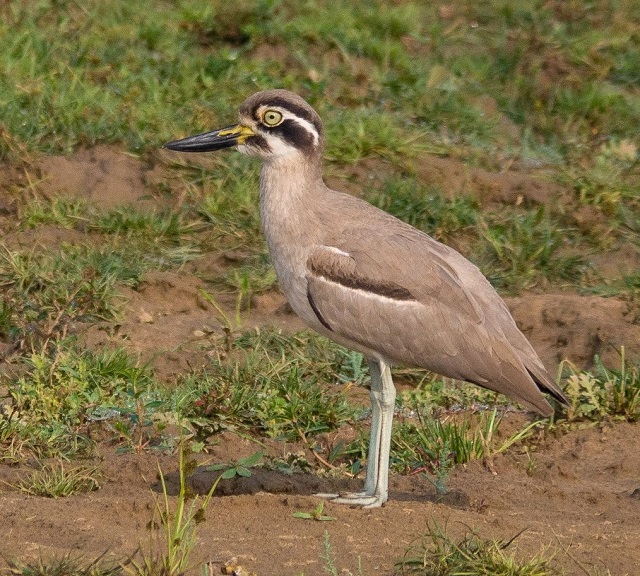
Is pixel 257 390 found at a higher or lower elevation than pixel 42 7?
lower

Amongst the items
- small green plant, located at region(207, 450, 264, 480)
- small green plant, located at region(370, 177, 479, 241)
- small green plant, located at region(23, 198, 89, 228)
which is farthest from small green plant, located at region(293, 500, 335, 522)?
small green plant, located at region(23, 198, 89, 228)

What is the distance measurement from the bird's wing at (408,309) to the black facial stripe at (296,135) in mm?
530

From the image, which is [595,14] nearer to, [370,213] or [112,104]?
[112,104]

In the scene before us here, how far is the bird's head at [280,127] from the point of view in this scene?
6352mm

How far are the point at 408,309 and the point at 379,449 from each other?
65 centimetres

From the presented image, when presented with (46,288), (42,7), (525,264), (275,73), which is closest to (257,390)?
(46,288)

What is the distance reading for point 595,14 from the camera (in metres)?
11.9

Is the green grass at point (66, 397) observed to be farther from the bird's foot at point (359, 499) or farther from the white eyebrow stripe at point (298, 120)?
the white eyebrow stripe at point (298, 120)

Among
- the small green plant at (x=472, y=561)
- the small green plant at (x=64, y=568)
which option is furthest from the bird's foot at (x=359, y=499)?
the small green plant at (x=64, y=568)

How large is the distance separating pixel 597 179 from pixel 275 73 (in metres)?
2.67

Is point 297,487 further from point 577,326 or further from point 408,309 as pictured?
point 577,326

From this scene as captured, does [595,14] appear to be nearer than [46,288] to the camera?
No

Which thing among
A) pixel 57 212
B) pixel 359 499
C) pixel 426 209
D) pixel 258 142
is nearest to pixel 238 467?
pixel 359 499

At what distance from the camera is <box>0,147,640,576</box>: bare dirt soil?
519 cm
